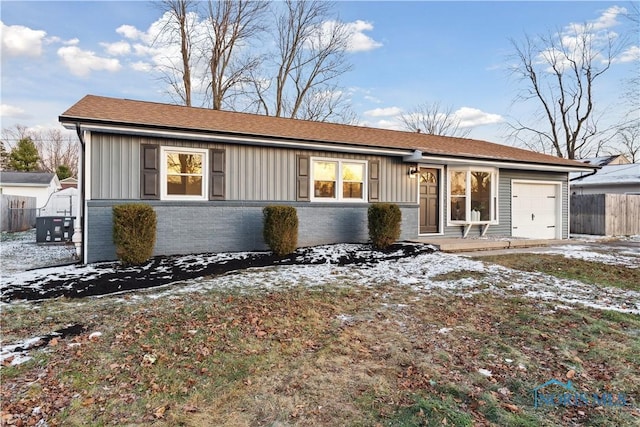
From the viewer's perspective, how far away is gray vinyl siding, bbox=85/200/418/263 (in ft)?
24.9

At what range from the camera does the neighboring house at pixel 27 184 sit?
2520cm

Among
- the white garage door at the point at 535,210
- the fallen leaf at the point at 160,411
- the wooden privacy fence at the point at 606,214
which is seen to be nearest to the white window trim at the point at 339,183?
the white garage door at the point at 535,210

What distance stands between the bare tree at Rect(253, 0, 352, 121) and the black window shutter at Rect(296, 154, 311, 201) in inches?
546

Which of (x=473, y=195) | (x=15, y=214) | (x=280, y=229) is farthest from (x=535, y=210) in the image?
(x=15, y=214)

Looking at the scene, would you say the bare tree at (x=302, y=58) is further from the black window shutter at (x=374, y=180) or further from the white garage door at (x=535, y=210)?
the white garage door at (x=535, y=210)

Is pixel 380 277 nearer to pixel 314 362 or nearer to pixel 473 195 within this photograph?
pixel 314 362

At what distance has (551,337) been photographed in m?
3.87

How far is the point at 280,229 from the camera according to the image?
8.16 metres

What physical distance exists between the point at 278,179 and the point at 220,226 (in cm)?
183

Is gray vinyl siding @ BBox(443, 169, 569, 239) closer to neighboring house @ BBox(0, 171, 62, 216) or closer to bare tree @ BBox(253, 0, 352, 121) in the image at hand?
bare tree @ BBox(253, 0, 352, 121)

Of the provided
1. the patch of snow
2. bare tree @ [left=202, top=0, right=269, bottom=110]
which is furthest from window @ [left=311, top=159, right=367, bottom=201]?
bare tree @ [left=202, top=0, right=269, bottom=110]

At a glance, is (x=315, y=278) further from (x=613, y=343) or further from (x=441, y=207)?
(x=441, y=207)

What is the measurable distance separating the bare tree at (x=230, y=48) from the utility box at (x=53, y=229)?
1104cm

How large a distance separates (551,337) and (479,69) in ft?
45.2
